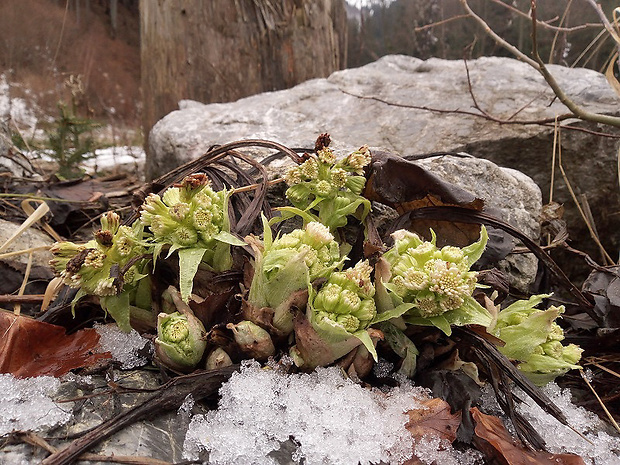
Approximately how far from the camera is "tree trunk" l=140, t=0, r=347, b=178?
347 centimetres

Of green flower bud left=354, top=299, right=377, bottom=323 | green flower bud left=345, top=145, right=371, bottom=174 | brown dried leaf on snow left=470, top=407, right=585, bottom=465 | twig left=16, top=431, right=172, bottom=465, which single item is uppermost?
green flower bud left=345, top=145, right=371, bottom=174

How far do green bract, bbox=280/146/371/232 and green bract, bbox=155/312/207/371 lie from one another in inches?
13.6

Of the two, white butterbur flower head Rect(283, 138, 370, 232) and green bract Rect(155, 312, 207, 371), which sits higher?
white butterbur flower head Rect(283, 138, 370, 232)

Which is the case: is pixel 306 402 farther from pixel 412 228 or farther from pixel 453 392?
pixel 412 228

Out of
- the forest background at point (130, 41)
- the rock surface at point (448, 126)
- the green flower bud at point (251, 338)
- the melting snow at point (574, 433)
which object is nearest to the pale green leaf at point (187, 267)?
the green flower bud at point (251, 338)

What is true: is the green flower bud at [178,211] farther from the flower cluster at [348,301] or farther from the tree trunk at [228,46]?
the tree trunk at [228,46]

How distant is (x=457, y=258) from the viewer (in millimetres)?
1002

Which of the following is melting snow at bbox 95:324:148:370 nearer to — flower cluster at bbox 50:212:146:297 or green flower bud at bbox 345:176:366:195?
flower cluster at bbox 50:212:146:297

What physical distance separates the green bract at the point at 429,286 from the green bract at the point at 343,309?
0.13 feet

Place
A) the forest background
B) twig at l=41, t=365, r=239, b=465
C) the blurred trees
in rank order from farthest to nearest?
1. the blurred trees
2. the forest background
3. twig at l=41, t=365, r=239, b=465

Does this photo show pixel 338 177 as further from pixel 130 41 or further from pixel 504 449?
pixel 130 41

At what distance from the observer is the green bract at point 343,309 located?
0.98 m

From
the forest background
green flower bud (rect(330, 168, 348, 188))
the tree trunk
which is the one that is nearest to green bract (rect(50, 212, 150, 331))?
green flower bud (rect(330, 168, 348, 188))

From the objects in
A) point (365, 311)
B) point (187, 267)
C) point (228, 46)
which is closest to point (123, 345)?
point (187, 267)
